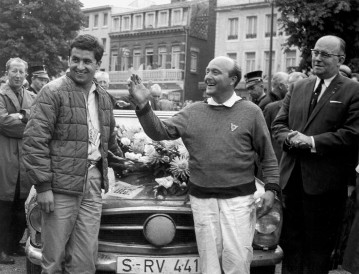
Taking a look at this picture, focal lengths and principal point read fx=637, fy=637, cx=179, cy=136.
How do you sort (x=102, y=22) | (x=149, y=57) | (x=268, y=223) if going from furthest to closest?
(x=102, y=22)
(x=149, y=57)
(x=268, y=223)

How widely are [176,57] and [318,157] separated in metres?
51.3

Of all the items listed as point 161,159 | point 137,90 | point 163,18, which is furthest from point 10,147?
point 163,18

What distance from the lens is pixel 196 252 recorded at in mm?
4777

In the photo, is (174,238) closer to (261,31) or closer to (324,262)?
(324,262)

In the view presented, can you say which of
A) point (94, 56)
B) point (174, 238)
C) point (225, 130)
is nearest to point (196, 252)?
point (174, 238)

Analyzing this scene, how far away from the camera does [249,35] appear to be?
4978cm

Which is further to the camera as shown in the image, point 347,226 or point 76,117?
point 347,226

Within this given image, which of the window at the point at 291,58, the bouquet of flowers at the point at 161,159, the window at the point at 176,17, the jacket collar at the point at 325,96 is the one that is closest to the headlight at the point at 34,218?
the bouquet of flowers at the point at 161,159

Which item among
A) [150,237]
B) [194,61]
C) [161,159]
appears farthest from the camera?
[194,61]

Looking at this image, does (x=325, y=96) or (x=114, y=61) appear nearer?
(x=325, y=96)

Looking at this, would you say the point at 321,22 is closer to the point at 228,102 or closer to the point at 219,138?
the point at 228,102

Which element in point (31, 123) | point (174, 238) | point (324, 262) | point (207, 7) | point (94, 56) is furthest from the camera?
point (207, 7)

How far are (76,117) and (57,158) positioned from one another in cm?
31

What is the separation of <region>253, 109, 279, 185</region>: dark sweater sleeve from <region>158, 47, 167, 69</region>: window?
5347 cm
